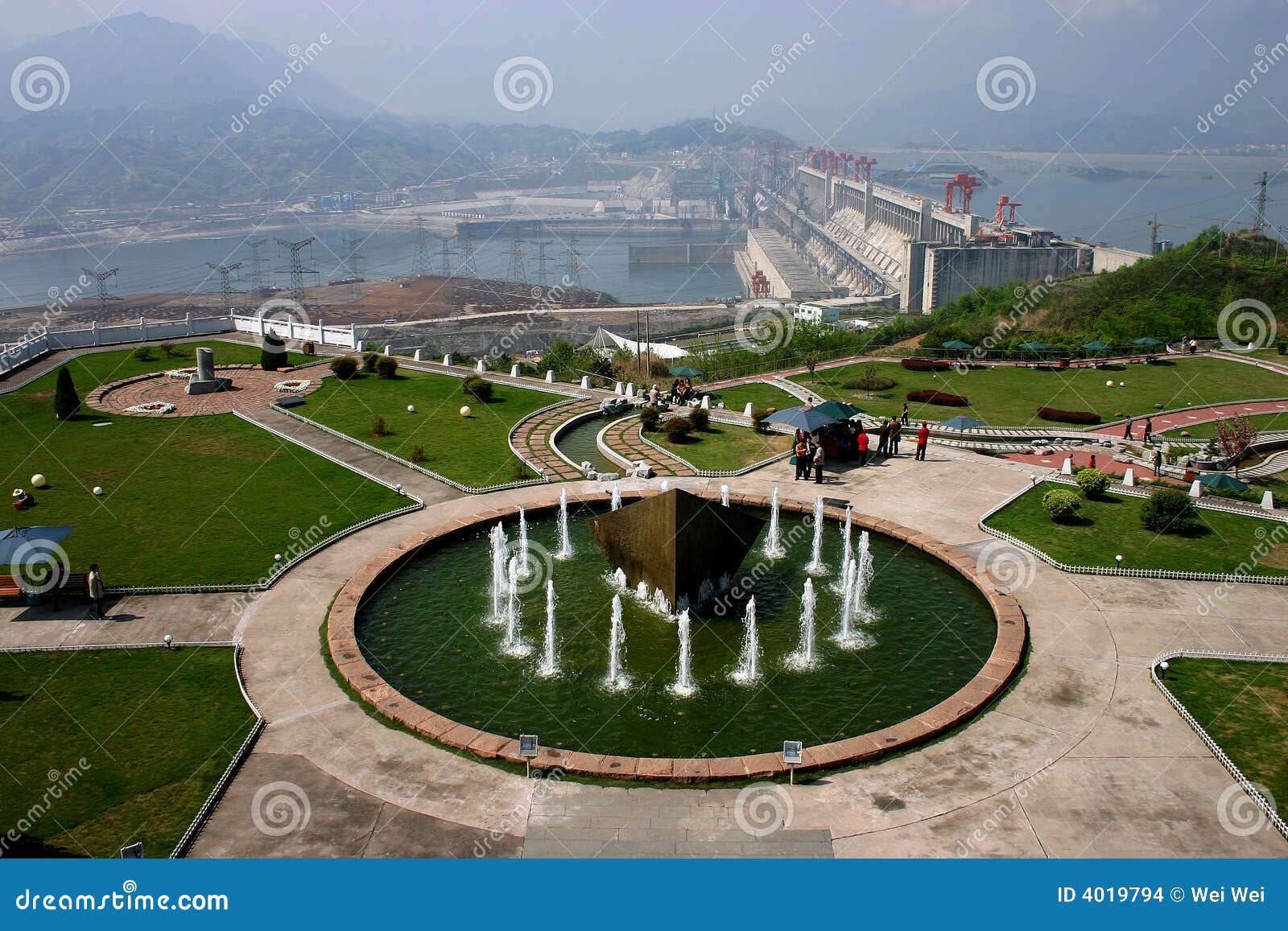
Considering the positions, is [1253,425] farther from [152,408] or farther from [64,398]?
[64,398]

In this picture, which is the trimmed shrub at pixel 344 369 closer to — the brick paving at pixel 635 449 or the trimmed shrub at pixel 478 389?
the trimmed shrub at pixel 478 389

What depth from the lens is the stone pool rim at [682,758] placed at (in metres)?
14.8

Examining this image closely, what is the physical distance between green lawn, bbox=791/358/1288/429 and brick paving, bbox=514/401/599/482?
1226 centimetres

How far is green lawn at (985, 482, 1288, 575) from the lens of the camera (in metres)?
23.2

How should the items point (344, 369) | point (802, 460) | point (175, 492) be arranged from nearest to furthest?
point (175, 492) → point (802, 460) → point (344, 369)

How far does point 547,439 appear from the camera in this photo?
113 ft

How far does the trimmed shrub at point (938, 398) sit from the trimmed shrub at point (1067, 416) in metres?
3.46

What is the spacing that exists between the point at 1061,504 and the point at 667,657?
43.2 ft

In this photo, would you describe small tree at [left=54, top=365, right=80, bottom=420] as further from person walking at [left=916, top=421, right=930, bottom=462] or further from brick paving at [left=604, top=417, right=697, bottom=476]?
person walking at [left=916, top=421, right=930, bottom=462]

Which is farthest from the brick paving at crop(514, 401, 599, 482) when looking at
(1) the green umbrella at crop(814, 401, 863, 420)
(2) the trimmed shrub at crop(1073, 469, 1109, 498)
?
(2) the trimmed shrub at crop(1073, 469, 1109, 498)

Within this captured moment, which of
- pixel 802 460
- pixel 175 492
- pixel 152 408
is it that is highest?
pixel 152 408

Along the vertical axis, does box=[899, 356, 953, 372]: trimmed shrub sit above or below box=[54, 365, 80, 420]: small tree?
below

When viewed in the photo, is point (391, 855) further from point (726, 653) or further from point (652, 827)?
point (726, 653)

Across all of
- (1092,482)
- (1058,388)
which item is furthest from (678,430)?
(1058,388)
